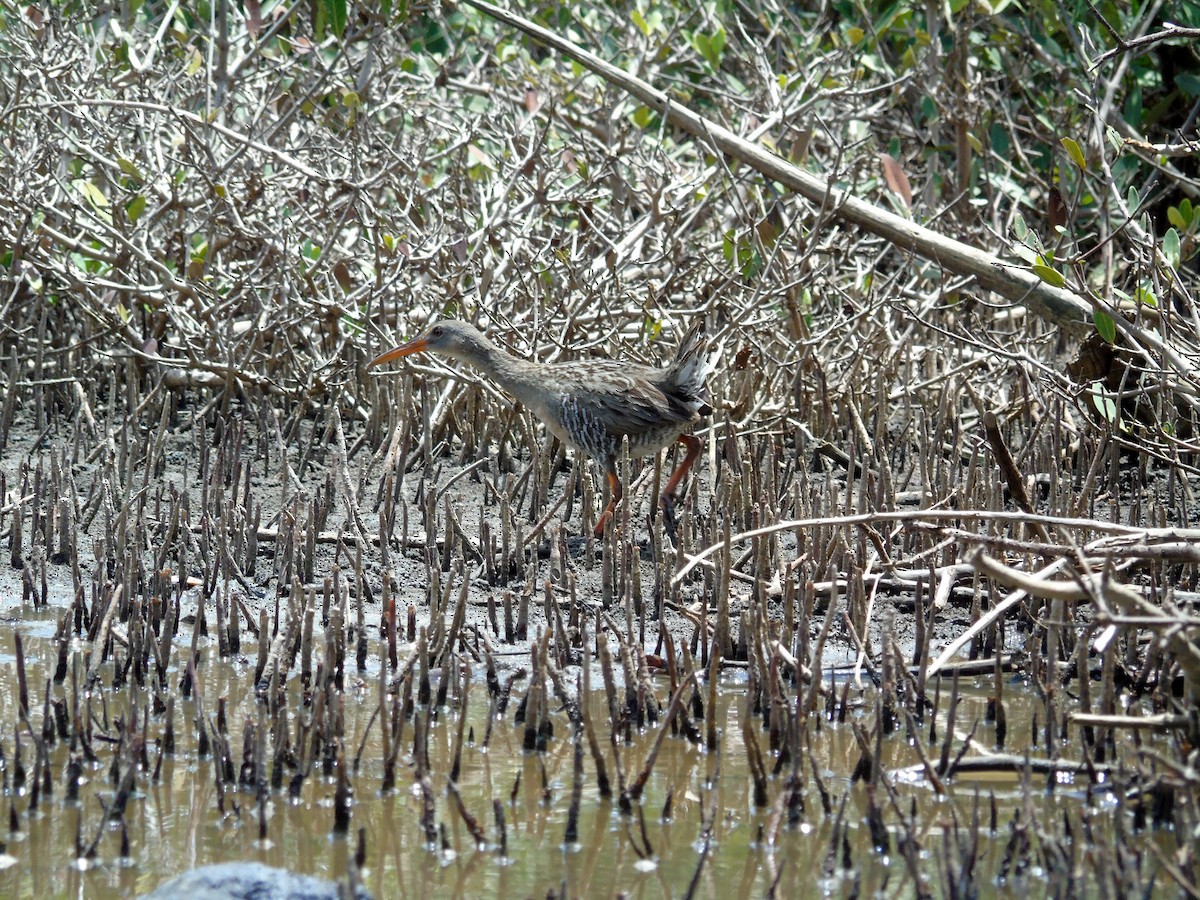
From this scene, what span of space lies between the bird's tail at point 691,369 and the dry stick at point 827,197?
0.77 metres

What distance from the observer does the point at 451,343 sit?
6.84 metres

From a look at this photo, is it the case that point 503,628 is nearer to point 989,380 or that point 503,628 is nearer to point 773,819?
point 773,819

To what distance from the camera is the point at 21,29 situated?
794cm

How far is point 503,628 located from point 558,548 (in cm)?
33

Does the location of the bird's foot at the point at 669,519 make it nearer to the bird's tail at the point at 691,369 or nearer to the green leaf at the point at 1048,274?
the bird's tail at the point at 691,369

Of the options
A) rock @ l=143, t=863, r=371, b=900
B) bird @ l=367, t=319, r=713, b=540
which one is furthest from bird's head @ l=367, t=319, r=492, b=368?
rock @ l=143, t=863, r=371, b=900

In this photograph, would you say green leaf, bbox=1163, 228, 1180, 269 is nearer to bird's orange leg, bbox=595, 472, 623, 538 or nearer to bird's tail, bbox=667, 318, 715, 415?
bird's tail, bbox=667, 318, 715, 415

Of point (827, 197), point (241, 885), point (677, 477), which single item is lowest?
point (241, 885)

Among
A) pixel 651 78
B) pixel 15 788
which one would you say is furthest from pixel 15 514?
pixel 651 78

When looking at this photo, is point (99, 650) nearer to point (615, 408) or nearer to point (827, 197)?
point (615, 408)

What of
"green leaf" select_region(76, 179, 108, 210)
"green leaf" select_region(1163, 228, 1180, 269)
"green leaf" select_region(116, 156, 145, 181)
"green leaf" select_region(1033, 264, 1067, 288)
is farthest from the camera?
"green leaf" select_region(76, 179, 108, 210)

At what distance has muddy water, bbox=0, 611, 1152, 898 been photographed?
131 inches

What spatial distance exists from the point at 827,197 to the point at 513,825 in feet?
12.0

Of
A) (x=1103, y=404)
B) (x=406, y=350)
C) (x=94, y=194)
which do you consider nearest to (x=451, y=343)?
(x=406, y=350)
